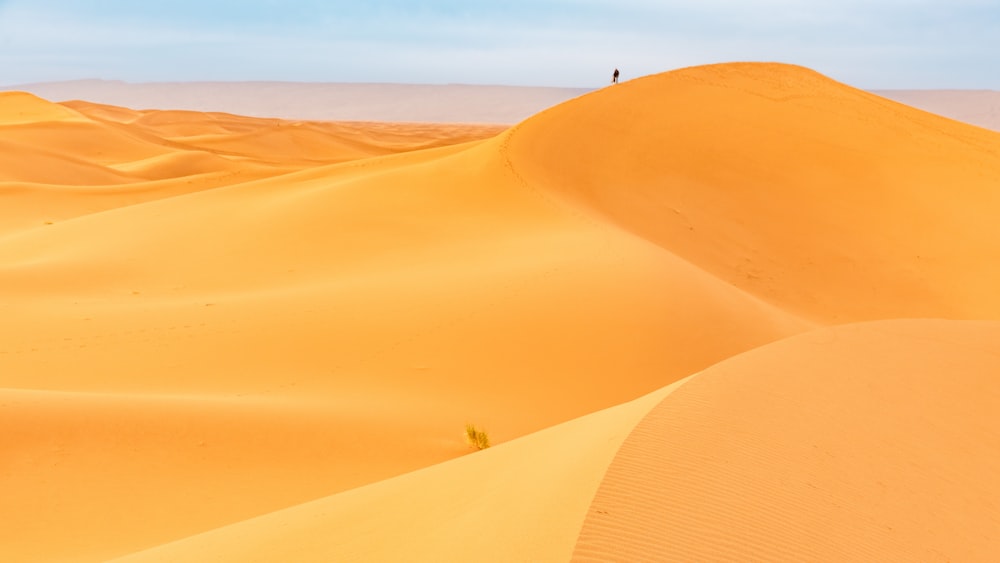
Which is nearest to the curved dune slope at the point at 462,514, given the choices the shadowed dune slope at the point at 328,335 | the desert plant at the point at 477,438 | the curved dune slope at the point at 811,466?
the curved dune slope at the point at 811,466

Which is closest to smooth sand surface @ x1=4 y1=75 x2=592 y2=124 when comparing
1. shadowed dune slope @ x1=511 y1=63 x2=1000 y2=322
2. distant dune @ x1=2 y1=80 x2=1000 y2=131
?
distant dune @ x1=2 y1=80 x2=1000 y2=131

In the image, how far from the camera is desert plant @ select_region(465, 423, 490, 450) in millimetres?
6041

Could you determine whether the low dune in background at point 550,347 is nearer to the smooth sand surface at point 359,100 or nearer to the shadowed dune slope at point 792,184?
the shadowed dune slope at point 792,184

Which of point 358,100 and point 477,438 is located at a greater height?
point 358,100

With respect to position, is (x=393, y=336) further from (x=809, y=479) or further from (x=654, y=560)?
(x=654, y=560)

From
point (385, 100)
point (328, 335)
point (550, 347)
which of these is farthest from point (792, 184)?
point (385, 100)

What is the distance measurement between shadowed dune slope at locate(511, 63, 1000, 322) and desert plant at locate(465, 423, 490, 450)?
8.22 m

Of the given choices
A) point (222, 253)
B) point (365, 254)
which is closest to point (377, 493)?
point (365, 254)

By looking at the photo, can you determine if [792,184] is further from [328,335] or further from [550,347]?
[328,335]

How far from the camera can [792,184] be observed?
1716cm

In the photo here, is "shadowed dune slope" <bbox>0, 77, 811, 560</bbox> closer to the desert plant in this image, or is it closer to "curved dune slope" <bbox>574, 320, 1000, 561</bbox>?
the desert plant

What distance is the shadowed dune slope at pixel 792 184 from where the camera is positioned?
14266mm

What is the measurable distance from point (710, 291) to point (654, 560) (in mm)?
8347

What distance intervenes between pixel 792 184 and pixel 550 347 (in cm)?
1054
